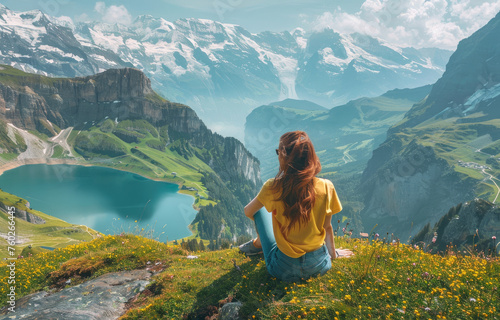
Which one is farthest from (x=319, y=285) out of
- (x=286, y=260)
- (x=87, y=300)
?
(x=87, y=300)

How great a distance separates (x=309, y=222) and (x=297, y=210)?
549mm

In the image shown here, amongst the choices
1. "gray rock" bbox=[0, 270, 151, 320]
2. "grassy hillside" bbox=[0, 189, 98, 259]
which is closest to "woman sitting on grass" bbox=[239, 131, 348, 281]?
"gray rock" bbox=[0, 270, 151, 320]

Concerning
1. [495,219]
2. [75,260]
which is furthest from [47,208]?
[495,219]

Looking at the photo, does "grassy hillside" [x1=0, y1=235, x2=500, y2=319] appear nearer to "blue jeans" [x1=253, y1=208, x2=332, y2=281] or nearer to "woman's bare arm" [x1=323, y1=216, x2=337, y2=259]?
"blue jeans" [x1=253, y1=208, x2=332, y2=281]

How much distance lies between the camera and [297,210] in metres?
6.32

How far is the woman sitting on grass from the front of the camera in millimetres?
6230

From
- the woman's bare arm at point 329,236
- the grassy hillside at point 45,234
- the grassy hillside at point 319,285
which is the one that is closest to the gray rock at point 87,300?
the grassy hillside at point 319,285

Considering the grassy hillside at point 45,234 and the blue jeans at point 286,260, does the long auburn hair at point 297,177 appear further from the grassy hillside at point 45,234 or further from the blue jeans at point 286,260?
the grassy hillside at point 45,234

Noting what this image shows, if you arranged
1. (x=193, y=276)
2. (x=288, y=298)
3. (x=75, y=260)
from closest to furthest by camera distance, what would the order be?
(x=288, y=298), (x=193, y=276), (x=75, y=260)

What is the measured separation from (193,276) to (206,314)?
2.10 metres

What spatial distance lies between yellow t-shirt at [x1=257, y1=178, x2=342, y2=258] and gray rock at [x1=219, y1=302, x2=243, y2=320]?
183 centimetres

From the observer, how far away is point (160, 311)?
787 cm

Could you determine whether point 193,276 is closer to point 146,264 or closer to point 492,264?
point 146,264

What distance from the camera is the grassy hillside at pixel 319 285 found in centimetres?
570
